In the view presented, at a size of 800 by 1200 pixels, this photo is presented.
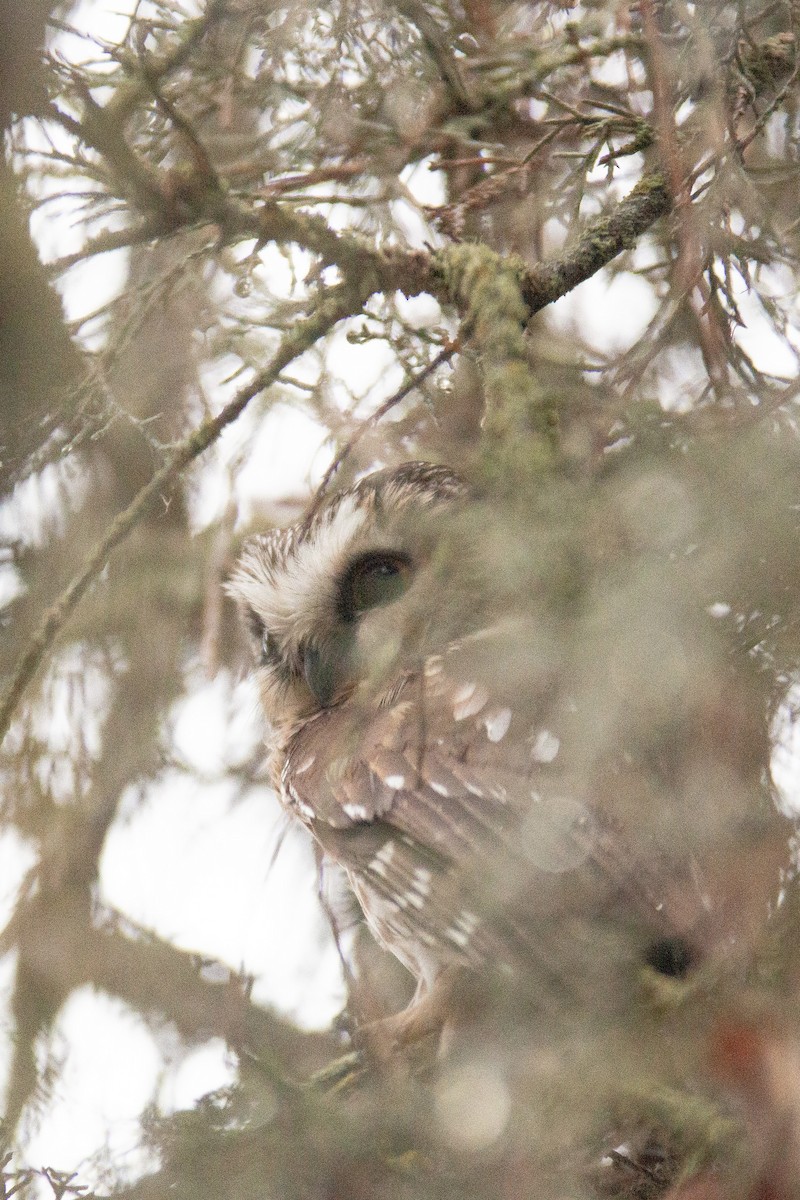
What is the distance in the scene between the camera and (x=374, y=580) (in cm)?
296

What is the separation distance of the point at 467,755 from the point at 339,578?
817 millimetres

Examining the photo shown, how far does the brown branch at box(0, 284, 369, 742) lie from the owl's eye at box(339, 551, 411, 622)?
877mm

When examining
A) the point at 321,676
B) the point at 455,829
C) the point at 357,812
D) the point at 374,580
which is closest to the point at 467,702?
the point at 455,829

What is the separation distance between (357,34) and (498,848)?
1.63 m

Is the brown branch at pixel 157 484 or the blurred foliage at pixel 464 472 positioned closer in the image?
the blurred foliage at pixel 464 472

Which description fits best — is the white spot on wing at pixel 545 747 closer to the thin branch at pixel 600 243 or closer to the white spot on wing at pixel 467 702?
the white spot on wing at pixel 467 702

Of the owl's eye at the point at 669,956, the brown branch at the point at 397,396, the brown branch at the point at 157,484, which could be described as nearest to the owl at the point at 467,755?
the owl's eye at the point at 669,956

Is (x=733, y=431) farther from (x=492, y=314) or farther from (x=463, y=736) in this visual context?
(x=463, y=736)

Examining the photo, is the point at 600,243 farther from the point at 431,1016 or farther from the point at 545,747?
the point at 431,1016

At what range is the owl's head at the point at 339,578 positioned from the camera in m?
2.92

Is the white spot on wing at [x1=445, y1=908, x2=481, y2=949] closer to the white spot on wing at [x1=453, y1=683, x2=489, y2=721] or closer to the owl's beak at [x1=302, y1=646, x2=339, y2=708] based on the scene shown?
the white spot on wing at [x1=453, y1=683, x2=489, y2=721]

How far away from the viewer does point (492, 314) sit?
82.6 inches

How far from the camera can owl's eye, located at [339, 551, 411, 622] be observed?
2.93 m

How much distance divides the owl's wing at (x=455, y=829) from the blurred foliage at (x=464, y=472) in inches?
5.8
